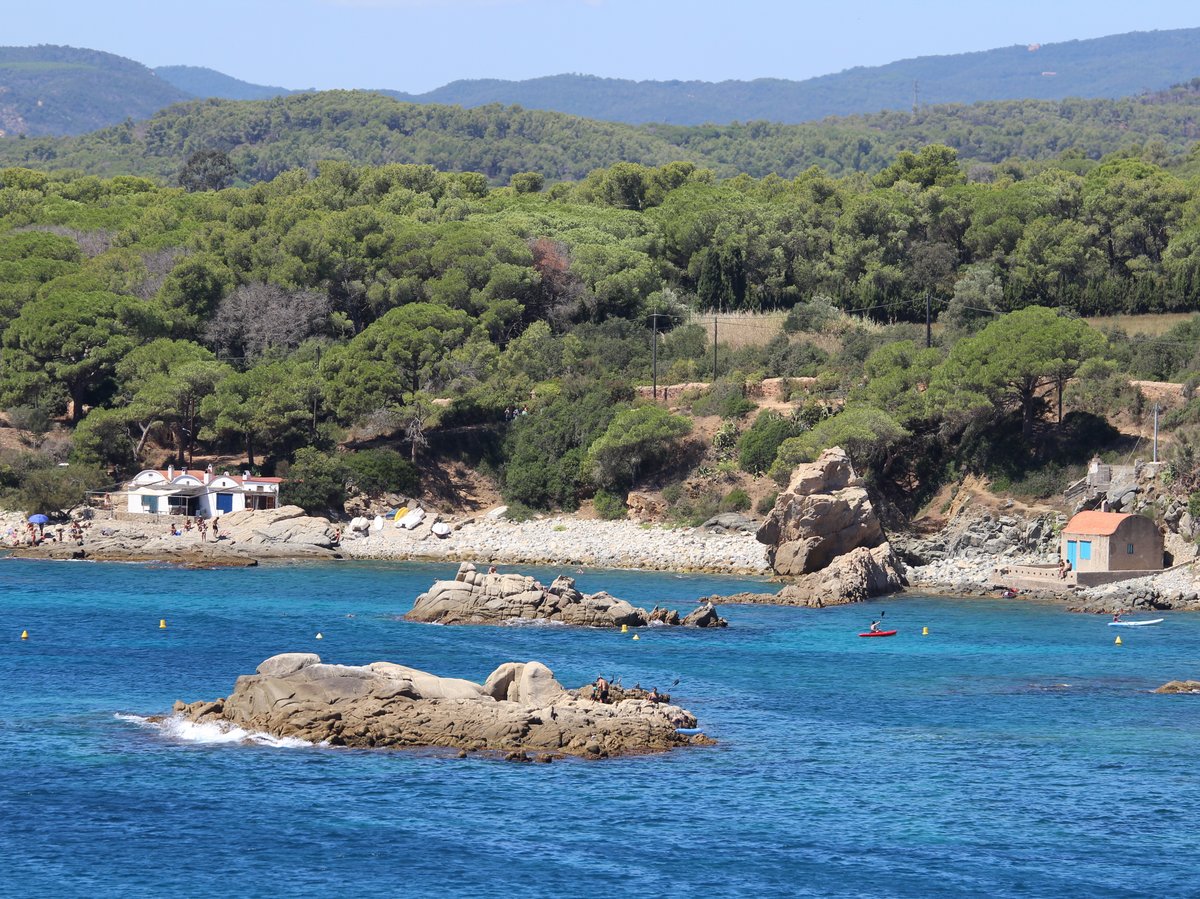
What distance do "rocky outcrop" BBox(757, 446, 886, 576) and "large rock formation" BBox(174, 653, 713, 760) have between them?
2292cm

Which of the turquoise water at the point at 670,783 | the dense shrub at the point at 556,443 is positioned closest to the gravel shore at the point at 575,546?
the dense shrub at the point at 556,443

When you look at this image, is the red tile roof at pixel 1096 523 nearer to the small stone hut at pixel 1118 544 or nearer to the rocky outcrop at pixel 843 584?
the small stone hut at pixel 1118 544

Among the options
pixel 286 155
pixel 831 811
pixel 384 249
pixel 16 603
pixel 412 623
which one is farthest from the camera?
pixel 286 155

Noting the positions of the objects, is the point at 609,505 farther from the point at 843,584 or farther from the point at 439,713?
the point at 439,713

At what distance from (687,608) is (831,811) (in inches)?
923

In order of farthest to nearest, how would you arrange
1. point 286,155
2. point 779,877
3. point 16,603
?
point 286,155
point 16,603
point 779,877

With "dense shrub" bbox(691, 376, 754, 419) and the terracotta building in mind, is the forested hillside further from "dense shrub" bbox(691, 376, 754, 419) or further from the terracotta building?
the terracotta building

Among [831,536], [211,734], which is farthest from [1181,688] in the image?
[211,734]

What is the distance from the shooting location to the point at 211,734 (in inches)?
1293

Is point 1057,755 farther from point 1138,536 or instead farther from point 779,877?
point 1138,536

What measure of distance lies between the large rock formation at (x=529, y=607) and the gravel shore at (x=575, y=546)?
12.3 metres

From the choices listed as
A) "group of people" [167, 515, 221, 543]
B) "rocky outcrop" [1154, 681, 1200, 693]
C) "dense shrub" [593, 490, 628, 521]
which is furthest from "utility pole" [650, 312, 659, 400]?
"rocky outcrop" [1154, 681, 1200, 693]

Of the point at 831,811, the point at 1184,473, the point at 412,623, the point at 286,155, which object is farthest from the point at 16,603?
the point at 286,155

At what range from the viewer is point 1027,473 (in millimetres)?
63844
